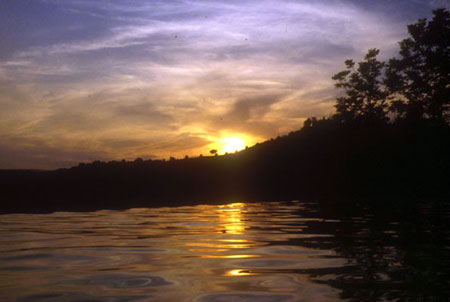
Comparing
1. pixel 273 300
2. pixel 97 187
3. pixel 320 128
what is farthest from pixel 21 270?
pixel 320 128

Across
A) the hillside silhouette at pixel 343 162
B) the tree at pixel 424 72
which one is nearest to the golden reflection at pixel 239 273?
the hillside silhouette at pixel 343 162

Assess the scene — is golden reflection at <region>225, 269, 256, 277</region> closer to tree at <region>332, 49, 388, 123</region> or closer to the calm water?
the calm water

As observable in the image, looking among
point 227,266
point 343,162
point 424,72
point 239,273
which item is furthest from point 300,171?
point 239,273

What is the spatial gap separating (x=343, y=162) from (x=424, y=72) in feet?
39.9

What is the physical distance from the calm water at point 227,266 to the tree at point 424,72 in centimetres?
3016

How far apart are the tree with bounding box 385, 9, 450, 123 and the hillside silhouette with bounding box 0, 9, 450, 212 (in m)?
0.08

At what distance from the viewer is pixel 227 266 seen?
13.6 ft

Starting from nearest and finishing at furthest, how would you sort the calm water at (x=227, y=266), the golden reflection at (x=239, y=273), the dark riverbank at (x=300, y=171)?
the calm water at (x=227, y=266) → the golden reflection at (x=239, y=273) → the dark riverbank at (x=300, y=171)

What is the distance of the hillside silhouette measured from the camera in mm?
27031

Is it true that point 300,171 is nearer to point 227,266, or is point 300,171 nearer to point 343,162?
point 343,162

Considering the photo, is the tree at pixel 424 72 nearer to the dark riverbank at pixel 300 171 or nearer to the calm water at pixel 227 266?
the dark riverbank at pixel 300 171

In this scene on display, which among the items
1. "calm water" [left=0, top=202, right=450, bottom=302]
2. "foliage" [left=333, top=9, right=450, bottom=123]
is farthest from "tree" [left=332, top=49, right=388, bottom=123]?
"calm water" [left=0, top=202, right=450, bottom=302]

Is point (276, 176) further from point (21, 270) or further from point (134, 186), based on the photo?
point (21, 270)

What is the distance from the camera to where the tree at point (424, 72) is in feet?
108
